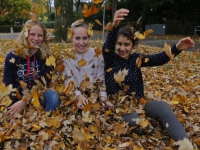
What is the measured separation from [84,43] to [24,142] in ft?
3.92

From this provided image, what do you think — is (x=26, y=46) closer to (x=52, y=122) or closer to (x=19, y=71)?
(x=19, y=71)

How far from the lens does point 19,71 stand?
278 centimetres

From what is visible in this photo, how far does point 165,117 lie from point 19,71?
1558 mm

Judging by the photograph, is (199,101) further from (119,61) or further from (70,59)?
(70,59)

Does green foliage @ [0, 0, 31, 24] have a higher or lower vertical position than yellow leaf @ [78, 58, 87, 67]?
higher

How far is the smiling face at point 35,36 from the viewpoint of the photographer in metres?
2.79

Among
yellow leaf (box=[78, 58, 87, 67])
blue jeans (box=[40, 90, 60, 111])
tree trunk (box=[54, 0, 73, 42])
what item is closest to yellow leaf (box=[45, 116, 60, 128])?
blue jeans (box=[40, 90, 60, 111])

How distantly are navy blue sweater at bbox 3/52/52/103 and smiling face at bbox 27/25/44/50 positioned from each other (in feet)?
0.50

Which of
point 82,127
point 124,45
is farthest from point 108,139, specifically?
point 124,45

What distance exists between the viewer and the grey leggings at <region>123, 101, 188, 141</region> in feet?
7.60

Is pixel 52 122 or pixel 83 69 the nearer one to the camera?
pixel 52 122

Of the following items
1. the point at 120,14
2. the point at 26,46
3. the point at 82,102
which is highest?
the point at 120,14

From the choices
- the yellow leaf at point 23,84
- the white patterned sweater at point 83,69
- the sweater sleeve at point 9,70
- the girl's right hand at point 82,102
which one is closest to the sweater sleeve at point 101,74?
the white patterned sweater at point 83,69

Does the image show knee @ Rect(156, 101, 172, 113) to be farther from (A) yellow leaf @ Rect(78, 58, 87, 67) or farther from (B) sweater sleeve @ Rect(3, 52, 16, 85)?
(B) sweater sleeve @ Rect(3, 52, 16, 85)
